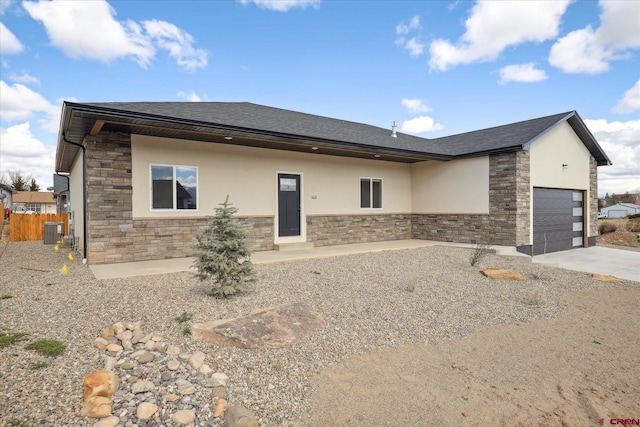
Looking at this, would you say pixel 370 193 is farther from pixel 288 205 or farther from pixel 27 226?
pixel 27 226

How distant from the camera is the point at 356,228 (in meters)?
11.6

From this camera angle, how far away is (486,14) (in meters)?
9.61

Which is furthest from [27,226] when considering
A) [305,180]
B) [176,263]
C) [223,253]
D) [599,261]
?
[599,261]

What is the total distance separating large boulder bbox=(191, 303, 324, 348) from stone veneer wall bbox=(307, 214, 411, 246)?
6130 mm

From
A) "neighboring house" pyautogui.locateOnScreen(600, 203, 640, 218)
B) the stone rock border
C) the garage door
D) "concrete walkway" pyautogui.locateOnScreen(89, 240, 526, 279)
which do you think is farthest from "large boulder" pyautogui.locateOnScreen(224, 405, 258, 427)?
"neighboring house" pyautogui.locateOnScreen(600, 203, 640, 218)

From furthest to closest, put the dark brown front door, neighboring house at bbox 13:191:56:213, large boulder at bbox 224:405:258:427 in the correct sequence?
neighboring house at bbox 13:191:56:213, the dark brown front door, large boulder at bbox 224:405:258:427

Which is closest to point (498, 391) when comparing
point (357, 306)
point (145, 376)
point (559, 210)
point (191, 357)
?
point (357, 306)

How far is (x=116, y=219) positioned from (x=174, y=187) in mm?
1488

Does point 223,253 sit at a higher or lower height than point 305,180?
lower

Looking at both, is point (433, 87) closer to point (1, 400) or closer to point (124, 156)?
point (124, 156)

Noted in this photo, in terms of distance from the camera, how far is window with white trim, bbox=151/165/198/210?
316 inches

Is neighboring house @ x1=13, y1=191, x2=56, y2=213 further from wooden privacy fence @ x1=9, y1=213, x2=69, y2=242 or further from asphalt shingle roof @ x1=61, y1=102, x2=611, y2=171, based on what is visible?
asphalt shingle roof @ x1=61, y1=102, x2=611, y2=171

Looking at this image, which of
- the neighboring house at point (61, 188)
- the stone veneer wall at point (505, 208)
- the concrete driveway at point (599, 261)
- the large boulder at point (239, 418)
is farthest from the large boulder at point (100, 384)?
the neighboring house at point (61, 188)

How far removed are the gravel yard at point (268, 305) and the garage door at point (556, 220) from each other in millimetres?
3721
